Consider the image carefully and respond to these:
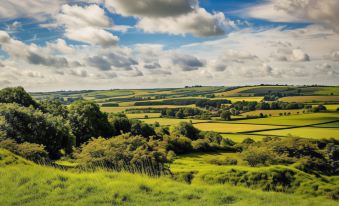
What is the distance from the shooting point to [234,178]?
33188 mm

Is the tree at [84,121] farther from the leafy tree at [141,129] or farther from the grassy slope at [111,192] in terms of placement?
the grassy slope at [111,192]

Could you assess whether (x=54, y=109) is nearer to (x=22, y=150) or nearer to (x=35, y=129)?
(x=35, y=129)

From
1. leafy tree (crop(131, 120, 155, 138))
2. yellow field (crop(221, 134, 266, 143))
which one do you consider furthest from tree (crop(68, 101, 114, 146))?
yellow field (crop(221, 134, 266, 143))

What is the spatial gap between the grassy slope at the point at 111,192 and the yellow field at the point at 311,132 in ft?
281

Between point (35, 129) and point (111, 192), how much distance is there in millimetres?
42387

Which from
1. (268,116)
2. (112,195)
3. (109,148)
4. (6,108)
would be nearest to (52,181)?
(112,195)

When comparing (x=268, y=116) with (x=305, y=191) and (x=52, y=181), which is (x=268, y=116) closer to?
(x=305, y=191)

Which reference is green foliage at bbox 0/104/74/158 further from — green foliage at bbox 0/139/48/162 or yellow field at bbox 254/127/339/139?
yellow field at bbox 254/127/339/139

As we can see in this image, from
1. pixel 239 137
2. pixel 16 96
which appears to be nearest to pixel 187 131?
pixel 239 137

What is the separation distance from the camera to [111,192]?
1323 cm

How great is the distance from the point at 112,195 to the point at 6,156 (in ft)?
27.4

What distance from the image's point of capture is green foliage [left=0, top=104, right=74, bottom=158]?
46.2 m

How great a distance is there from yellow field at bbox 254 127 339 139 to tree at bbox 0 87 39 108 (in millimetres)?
70770

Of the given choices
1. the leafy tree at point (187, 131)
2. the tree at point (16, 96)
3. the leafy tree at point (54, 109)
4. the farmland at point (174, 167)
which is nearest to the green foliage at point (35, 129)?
the farmland at point (174, 167)
